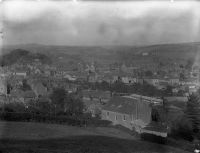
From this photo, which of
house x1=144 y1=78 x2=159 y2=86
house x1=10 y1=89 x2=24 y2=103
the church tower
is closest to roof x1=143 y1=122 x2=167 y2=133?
house x1=144 y1=78 x2=159 y2=86

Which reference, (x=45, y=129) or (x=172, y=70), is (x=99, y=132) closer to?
(x=45, y=129)

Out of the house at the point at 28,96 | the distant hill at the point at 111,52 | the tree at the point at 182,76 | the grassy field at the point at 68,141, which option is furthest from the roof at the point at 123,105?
the house at the point at 28,96

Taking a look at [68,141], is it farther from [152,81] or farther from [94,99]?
[152,81]

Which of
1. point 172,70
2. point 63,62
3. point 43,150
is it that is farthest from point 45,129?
point 172,70

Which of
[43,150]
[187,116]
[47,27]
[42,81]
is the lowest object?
[43,150]

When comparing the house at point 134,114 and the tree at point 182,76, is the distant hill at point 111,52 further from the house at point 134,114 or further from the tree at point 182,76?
the house at point 134,114

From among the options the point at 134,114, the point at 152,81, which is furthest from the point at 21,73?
the point at 152,81
